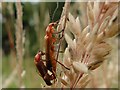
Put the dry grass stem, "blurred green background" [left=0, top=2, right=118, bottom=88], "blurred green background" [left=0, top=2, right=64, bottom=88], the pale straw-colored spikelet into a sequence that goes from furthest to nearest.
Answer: "blurred green background" [left=0, top=2, right=64, bottom=88], "blurred green background" [left=0, top=2, right=118, bottom=88], the dry grass stem, the pale straw-colored spikelet

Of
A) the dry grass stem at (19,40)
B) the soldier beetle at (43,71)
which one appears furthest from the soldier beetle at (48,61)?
the dry grass stem at (19,40)

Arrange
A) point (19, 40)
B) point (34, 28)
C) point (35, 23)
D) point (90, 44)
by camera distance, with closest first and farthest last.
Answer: point (90, 44)
point (19, 40)
point (35, 23)
point (34, 28)

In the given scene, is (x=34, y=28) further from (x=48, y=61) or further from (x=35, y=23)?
(x=48, y=61)

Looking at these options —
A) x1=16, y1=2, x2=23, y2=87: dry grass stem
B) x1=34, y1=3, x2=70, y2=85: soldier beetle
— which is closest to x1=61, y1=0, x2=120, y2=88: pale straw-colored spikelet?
x1=34, y1=3, x2=70, y2=85: soldier beetle

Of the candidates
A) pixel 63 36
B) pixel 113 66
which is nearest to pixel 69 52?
pixel 63 36

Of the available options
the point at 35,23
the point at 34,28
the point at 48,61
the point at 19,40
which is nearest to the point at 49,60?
the point at 48,61

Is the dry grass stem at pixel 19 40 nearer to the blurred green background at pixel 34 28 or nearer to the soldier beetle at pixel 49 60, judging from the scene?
the blurred green background at pixel 34 28

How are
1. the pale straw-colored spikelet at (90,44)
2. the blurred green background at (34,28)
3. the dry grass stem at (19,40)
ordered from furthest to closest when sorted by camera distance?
the blurred green background at (34,28) < the dry grass stem at (19,40) < the pale straw-colored spikelet at (90,44)

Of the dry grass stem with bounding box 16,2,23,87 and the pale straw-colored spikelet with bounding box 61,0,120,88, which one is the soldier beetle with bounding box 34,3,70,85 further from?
the dry grass stem with bounding box 16,2,23,87

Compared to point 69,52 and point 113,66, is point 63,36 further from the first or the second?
point 113,66
